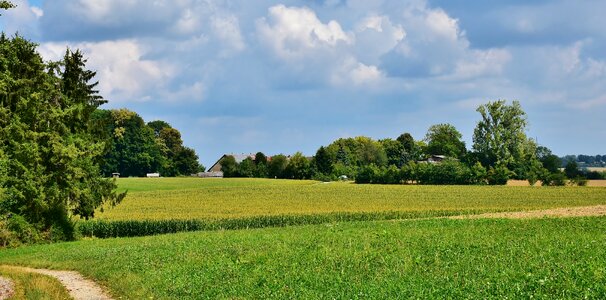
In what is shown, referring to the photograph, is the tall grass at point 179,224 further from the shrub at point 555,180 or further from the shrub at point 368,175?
the shrub at point 555,180

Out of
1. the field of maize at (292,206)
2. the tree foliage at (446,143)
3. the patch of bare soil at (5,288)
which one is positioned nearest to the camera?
the patch of bare soil at (5,288)

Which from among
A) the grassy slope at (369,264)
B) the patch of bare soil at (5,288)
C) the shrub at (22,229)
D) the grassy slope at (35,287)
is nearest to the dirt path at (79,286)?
the grassy slope at (35,287)

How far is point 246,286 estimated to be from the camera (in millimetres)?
17422

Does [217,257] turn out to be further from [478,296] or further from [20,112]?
[20,112]

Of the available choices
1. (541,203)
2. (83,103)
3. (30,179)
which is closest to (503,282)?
(30,179)

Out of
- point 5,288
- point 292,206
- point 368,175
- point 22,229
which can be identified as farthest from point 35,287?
point 368,175

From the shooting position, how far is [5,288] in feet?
64.1

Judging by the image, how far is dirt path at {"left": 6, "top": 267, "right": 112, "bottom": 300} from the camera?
60.5 feet

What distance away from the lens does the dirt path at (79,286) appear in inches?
727

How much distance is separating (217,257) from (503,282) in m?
12.3

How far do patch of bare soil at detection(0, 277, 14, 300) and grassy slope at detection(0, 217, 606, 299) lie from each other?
293 centimetres

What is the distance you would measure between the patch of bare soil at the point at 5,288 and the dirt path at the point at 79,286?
65.2 inches

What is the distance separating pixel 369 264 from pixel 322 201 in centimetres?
5357

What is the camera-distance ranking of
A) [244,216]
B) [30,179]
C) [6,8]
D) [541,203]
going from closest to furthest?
[6,8], [30,179], [244,216], [541,203]
